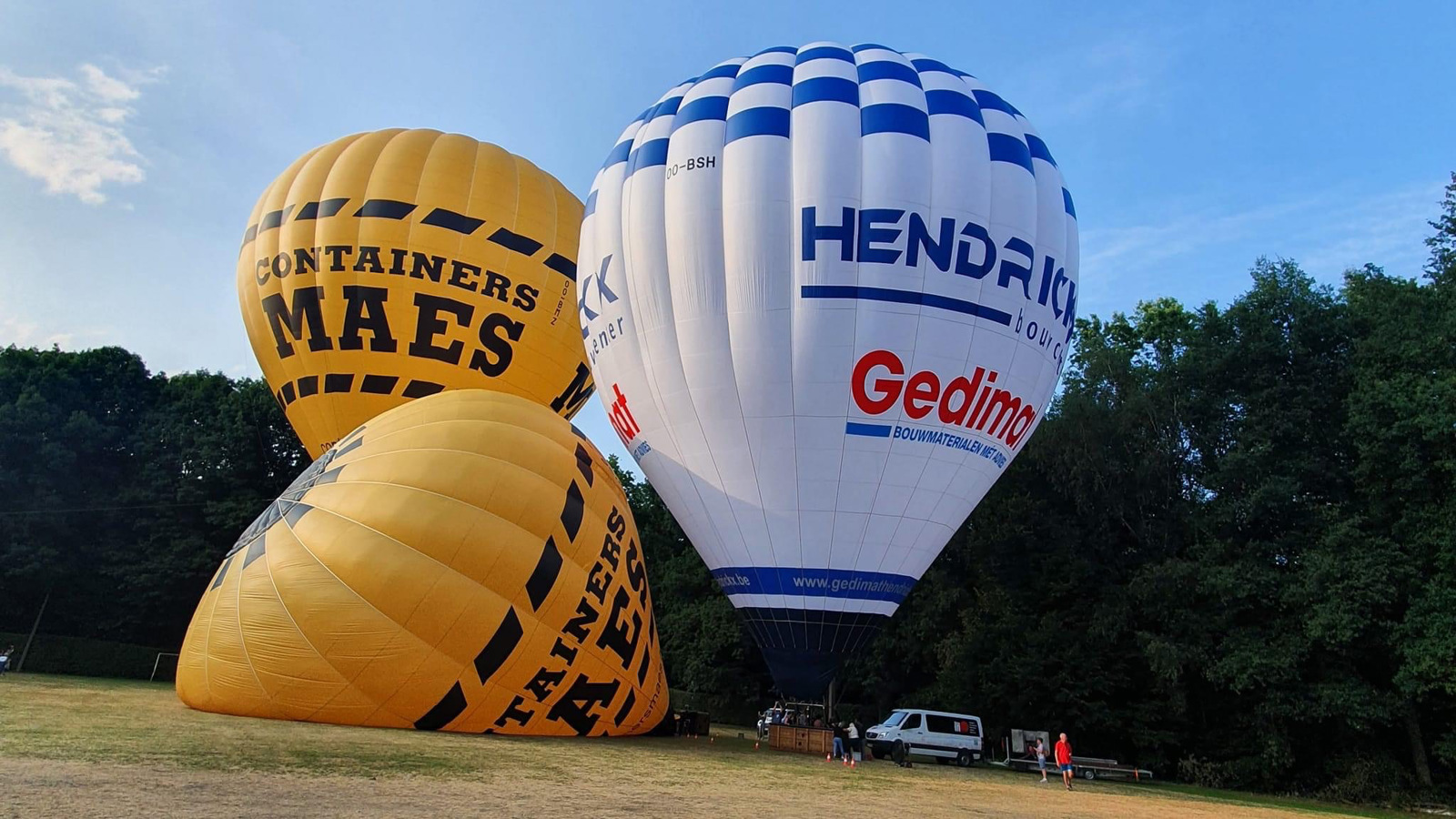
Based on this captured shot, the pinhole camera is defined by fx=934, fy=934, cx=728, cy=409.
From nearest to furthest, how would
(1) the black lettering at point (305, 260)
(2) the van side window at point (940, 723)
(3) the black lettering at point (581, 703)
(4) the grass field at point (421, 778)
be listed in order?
(4) the grass field at point (421, 778)
(3) the black lettering at point (581, 703)
(1) the black lettering at point (305, 260)
(2) the van side window at point (940, 723)

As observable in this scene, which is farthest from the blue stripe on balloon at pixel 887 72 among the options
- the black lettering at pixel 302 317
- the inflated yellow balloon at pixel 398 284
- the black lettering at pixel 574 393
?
the black lettering at pixel 302 317

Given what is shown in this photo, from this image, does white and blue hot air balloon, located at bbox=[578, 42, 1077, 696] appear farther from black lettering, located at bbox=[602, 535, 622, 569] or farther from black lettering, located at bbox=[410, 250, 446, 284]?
black lettering, located at bbox=[410, 250, 446, 284]

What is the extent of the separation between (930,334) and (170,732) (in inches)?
369

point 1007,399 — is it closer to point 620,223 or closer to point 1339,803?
point 620,223

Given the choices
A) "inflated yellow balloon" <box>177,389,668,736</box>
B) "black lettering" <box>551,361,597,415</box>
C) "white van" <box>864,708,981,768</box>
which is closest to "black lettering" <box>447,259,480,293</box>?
"black lettering" <box>551,361,597,415</box>

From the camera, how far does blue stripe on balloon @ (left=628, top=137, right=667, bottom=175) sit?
13.5 m

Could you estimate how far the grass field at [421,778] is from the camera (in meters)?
5.52

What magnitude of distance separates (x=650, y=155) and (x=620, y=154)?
112 centimetres

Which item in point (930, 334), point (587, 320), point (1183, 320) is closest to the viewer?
point (930, 334)

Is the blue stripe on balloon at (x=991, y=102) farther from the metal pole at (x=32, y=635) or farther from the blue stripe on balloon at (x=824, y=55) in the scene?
the metal pole at (x=32, y=635)

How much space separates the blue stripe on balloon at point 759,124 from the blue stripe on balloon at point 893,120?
1062mm

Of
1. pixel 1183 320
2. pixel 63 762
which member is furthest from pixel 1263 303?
pixel 63 762

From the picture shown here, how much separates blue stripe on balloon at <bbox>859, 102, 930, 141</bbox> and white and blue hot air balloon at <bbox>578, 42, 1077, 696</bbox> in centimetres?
3

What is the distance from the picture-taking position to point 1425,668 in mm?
15398
